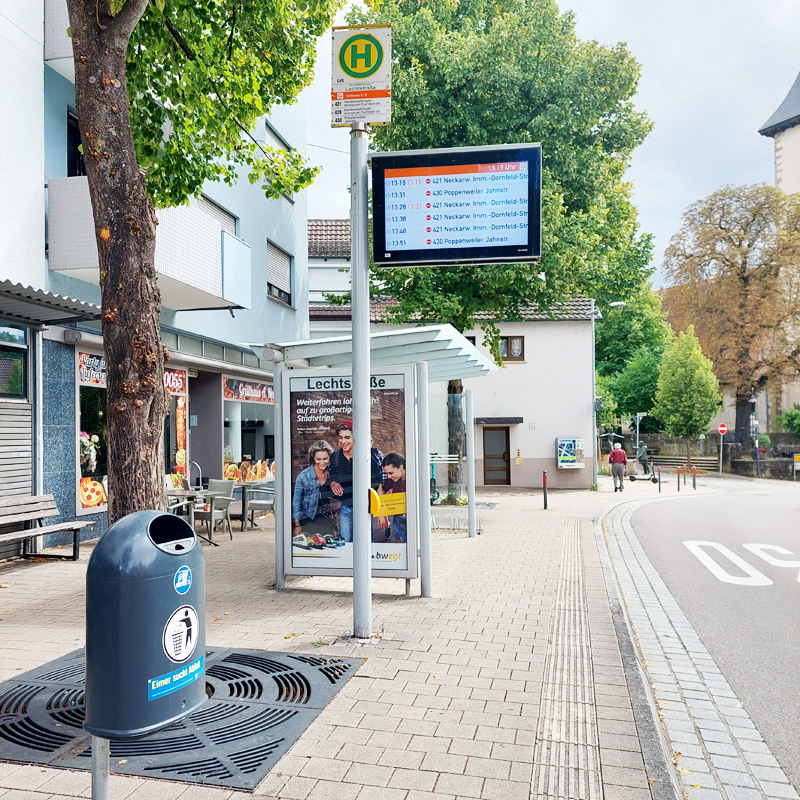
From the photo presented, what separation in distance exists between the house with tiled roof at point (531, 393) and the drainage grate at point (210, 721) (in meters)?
22.9

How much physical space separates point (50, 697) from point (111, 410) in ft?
5.84

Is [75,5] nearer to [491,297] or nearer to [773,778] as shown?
[773,778]

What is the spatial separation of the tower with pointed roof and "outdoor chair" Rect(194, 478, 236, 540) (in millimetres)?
55431

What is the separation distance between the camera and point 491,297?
18953 millimetres

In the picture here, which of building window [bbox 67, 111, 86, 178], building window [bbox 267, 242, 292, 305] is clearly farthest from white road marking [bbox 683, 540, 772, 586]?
building window [bbox 267, 242, 292, 305]

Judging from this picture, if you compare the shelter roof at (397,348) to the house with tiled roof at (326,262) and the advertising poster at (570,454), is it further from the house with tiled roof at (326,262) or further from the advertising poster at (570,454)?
the house with tiled roof at (326,262)

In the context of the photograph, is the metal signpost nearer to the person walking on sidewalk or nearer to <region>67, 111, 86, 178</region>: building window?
<region>67, 111, 86, 178</region>: building window

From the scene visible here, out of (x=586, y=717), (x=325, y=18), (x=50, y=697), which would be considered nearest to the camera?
(x=586, y=717)

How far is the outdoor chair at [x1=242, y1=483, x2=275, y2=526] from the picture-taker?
13.9 m

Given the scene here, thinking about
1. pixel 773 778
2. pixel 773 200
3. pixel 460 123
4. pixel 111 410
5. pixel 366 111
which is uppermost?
pixel 773 200

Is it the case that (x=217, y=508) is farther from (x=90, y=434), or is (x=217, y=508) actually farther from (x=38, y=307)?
(x=38, y=307)

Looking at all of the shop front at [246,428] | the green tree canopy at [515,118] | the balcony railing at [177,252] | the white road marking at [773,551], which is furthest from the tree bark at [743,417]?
the balcony railing at [177,252]

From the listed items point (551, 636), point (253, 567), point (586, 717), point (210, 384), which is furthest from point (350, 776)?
point (210, 384)

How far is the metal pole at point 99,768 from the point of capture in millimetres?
2889
